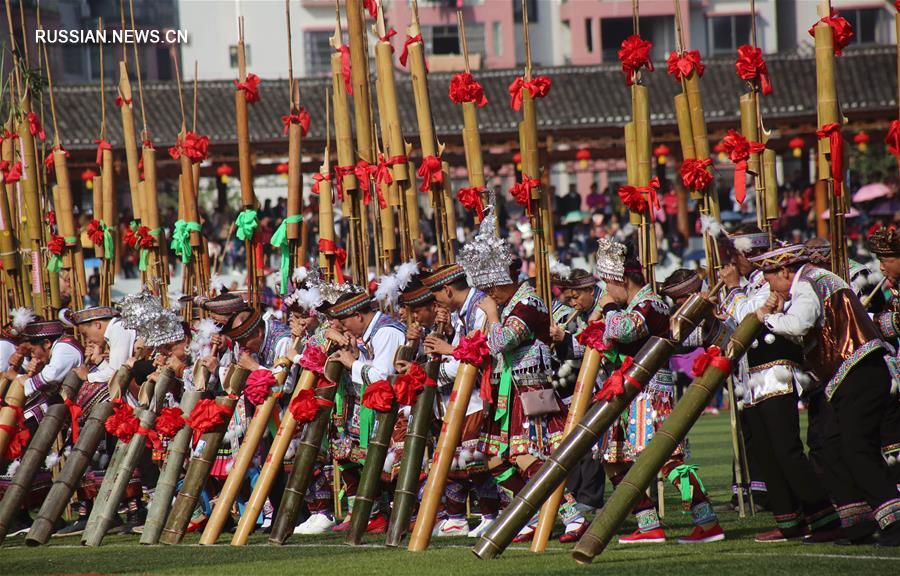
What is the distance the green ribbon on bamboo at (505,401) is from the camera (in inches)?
344

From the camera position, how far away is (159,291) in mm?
12258

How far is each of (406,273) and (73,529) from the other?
350cm

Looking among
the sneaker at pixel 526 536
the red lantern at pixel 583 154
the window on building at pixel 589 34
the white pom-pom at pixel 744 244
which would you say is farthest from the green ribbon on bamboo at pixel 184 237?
the window on building at pixel 589 34

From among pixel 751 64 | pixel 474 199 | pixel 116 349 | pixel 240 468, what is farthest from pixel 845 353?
pixel 116 349

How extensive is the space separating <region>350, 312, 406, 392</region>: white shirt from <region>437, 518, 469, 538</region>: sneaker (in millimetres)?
1026

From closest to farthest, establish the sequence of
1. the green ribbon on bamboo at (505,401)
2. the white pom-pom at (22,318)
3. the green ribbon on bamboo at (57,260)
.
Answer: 1. the green ribbon on bamboo at (505,401)
2. the white pom-pom at (22,318)
3. the green ribbon on bamboo at (57,260)

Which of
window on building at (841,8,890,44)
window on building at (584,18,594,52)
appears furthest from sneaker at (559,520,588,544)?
window on building at (841,8,890,44)

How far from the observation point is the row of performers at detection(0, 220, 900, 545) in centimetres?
766

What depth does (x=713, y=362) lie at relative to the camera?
24.2ft

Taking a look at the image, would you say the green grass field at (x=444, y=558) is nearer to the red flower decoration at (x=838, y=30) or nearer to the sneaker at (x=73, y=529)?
the sneaker at (x=73, y=529)

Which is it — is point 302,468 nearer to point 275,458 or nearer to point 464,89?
point 275,458

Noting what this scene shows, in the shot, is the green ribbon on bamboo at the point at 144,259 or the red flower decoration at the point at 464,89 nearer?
the red flower decoration at the point at 464,89

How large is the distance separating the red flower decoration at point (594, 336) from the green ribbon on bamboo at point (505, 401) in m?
0.49

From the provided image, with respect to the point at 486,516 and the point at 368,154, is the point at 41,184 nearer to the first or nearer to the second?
the point at 368,154
